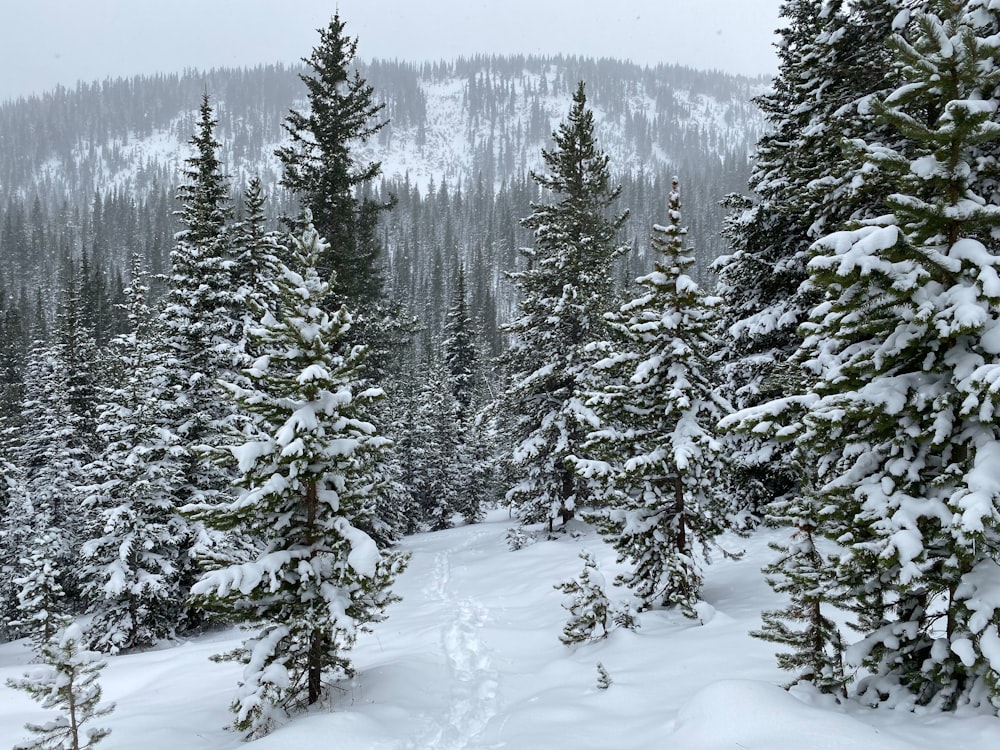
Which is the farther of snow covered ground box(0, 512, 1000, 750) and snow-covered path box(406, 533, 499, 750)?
snow-covered path box(406, 533, 499, 750)

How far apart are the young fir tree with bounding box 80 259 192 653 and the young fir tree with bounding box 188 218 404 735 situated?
10.9m

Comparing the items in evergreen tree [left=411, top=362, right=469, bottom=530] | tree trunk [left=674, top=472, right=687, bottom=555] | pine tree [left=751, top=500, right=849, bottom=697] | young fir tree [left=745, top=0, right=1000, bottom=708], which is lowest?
evergreen tree [left=411, top=362, right=469, bottom=530]

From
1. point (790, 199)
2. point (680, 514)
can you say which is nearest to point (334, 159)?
point (790, 199)

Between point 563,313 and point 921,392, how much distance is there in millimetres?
15000

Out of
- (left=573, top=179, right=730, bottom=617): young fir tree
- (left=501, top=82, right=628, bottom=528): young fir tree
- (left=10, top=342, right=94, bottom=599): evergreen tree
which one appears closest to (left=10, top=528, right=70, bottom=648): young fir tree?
(left=10, top=342, right=94, bottom=599): evergreen tree

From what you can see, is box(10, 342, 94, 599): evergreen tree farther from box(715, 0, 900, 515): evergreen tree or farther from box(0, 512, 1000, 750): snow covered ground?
box(715, 0, 900, 515): evergreen tree

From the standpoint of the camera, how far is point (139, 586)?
53.5ft

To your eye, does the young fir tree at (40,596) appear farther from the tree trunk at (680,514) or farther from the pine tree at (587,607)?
the tree trunk at (680,514)

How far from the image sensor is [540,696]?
328 inches

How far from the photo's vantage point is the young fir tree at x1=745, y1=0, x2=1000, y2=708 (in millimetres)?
4934

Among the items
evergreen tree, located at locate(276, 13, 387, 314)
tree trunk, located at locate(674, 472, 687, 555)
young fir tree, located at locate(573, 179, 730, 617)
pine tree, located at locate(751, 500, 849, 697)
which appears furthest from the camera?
evergreen tree, located at locate(276, 13, 387, 314)

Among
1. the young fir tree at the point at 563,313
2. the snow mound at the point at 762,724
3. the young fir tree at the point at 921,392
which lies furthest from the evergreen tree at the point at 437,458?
the young fir tree at the point at 921,392

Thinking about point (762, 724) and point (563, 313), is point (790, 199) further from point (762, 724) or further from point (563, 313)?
point (762, 724)

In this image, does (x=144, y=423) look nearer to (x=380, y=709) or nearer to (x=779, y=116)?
(x=380, y=709)
